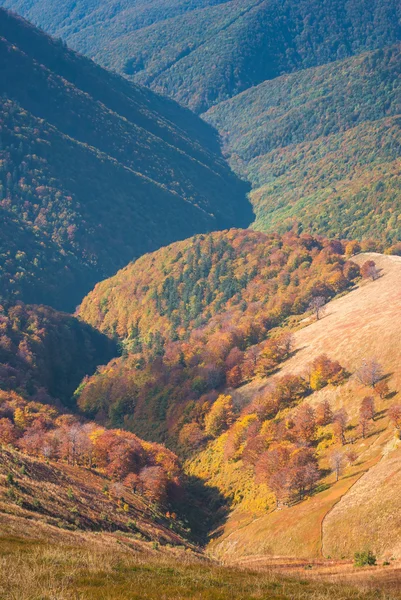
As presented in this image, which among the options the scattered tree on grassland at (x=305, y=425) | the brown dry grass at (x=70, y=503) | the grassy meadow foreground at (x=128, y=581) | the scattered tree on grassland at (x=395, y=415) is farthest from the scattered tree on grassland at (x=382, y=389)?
the grassy meadow foreground at (x=128, y=581)

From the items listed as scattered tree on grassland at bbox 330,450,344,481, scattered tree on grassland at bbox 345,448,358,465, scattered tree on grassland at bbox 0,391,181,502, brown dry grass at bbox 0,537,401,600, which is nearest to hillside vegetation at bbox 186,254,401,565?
scattered tree on grassland at bbox 345,448,358,465

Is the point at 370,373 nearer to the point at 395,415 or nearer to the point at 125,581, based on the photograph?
the point at 395,415

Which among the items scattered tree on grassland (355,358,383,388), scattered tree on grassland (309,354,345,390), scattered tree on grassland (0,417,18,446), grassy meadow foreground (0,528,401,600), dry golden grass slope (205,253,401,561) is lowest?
dry golden grass slope (205,253,401,561)

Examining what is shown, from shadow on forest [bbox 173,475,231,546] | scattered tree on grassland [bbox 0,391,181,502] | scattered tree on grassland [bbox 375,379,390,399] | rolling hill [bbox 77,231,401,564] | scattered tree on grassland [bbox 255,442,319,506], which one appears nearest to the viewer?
rolling hill [bbox 77,231,401,564]

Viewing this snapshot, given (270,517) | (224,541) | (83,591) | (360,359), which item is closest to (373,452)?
(270,517)

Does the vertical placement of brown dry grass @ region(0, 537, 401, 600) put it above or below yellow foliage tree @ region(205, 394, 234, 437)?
above

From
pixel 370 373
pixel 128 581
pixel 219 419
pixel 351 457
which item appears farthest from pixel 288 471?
pixel 128 581

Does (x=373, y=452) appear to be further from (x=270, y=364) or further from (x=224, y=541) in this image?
(x=270, y=364)

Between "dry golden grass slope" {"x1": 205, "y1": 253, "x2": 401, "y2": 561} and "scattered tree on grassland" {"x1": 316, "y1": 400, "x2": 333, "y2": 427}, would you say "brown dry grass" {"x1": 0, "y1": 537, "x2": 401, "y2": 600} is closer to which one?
"dry golden grass slope" {"x1": 205, "y1": 253, "x2": 401, "y2": 561}
